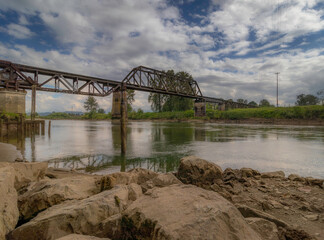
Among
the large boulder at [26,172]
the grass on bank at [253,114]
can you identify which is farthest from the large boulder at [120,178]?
the grass on bank at [253,114]

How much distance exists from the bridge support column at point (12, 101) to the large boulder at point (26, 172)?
83.8 ft

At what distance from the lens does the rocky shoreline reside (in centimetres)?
252

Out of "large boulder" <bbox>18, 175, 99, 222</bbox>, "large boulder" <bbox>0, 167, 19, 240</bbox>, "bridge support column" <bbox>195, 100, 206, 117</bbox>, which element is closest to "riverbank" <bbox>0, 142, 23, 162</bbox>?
"large boulder" <bbox>18, 175, 99, 222</bbox>

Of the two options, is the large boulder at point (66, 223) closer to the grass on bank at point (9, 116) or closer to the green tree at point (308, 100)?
the grass on bank at point (9, 116)

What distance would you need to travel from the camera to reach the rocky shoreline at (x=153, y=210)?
2.52 meters

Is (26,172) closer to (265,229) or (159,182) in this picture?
(159,182)

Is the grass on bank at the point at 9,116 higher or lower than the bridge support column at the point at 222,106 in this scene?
lower

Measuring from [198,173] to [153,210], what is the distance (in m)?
4.09

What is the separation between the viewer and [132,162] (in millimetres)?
11961

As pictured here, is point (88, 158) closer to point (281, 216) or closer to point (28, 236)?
point (28, 236)

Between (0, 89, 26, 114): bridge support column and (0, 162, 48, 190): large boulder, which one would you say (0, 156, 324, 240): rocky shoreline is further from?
(0, 89, 26, 114): bridge support column

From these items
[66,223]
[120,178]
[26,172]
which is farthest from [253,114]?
[66,223]

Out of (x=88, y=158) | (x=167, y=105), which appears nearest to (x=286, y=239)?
(x=88, y=158)

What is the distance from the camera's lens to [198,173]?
6613mm
